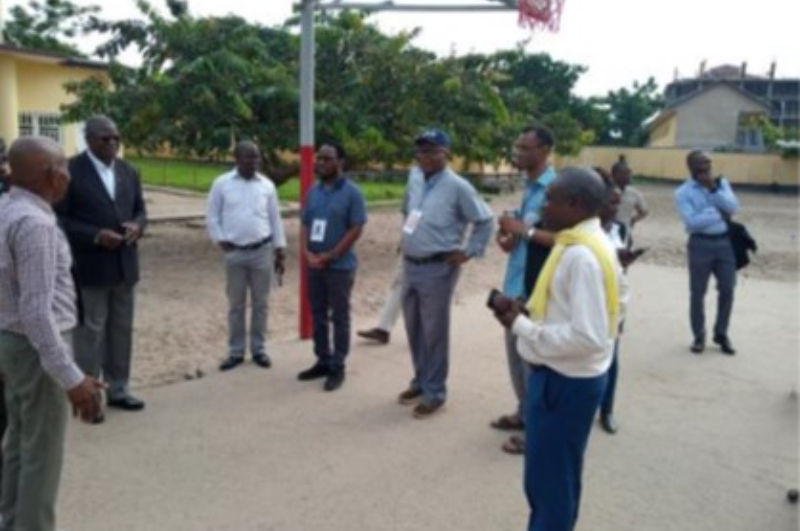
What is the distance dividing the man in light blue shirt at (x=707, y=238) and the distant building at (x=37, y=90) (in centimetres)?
1635

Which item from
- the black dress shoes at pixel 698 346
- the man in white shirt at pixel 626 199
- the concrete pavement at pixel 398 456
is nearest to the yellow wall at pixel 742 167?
the man in white shirt at pixel 626 199

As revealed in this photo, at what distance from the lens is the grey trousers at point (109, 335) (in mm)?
5113

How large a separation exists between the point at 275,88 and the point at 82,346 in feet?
22.7

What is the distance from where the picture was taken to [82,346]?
16.8ft

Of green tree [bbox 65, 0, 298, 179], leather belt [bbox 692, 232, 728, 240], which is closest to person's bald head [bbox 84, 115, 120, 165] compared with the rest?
leather belt [bbox 692, 232, 728, 240]

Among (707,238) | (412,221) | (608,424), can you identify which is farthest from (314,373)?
(707,238)

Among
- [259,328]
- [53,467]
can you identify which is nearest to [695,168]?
[259,328]

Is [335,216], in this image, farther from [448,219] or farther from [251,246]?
[448,219]

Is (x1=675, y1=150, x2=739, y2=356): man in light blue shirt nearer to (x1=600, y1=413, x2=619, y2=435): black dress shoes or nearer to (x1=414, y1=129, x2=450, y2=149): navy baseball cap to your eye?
(x1=600, y1=413, x2=619, y2=435): black dress shoes

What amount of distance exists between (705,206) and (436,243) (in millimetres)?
3283

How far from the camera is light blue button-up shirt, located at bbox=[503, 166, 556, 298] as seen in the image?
4621mm

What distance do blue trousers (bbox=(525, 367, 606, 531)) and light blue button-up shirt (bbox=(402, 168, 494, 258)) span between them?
220cm

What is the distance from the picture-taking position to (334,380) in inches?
235

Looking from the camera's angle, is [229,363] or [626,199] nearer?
[229,363]
